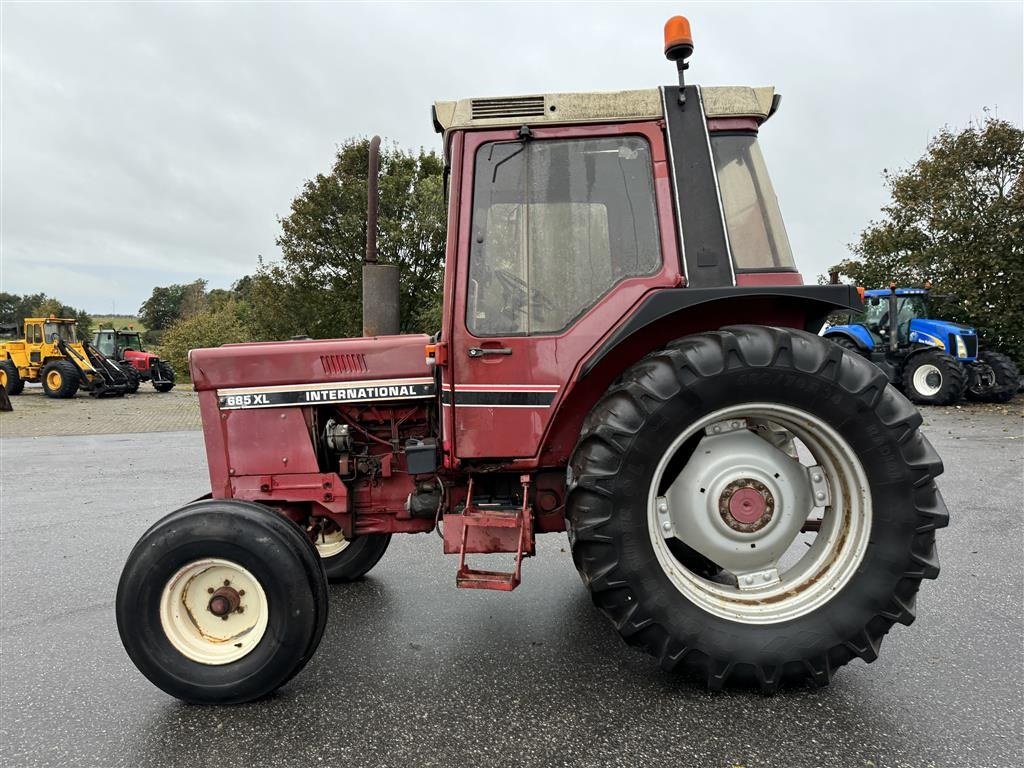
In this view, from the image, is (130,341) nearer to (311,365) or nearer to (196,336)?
(196,336)

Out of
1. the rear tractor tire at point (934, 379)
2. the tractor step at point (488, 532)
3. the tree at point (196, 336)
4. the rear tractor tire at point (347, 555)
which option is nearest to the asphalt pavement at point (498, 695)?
the rear tractor tire at point (347, 555)

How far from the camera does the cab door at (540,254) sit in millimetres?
2475

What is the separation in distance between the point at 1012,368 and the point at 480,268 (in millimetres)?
13636

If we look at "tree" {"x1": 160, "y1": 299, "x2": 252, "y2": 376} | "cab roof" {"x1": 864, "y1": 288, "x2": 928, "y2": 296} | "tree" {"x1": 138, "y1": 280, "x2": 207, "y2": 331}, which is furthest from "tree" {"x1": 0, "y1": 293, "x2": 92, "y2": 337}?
"cab roof" {"x1": 864, "y1": 288, "x2": 928, "y2": 296}

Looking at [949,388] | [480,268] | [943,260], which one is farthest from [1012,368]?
[480,268]

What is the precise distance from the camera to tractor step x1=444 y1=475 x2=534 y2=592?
248 centimetres

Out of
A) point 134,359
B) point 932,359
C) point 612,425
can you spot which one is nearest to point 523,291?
point 612,425

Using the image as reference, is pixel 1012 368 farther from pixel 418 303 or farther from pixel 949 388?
pixel 418 303

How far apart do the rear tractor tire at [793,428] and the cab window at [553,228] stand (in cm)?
42

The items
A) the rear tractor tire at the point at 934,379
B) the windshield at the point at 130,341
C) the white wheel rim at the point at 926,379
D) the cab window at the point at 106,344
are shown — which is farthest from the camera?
the windshield at the point at 130,341

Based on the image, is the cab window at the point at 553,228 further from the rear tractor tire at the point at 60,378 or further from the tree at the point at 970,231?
the rear tractor tire at the point at 60,378

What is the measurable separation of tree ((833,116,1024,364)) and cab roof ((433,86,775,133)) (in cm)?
1466

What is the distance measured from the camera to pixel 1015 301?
13.6 m

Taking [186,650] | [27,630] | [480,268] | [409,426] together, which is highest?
[480,268]
